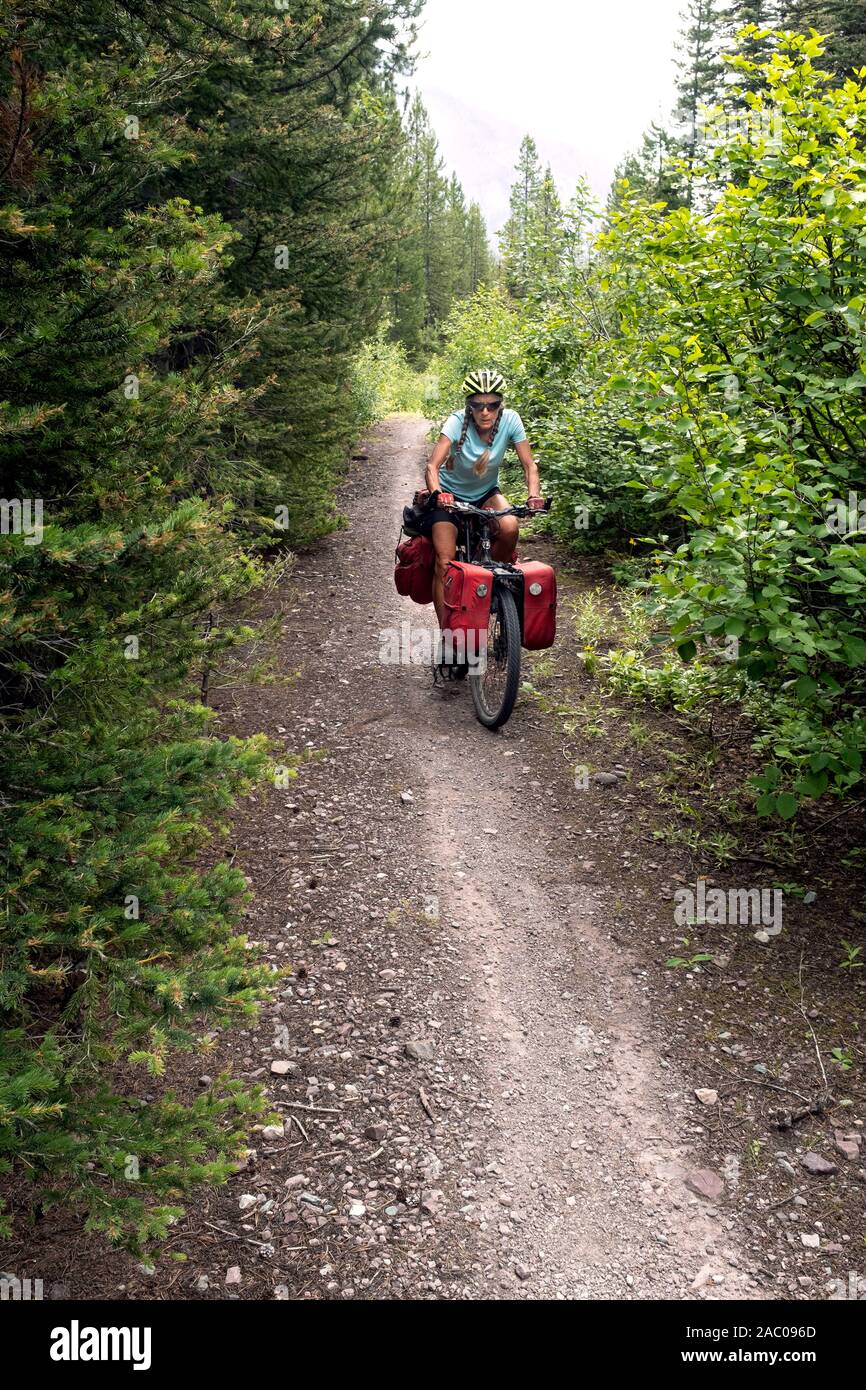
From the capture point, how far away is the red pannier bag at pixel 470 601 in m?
6.66

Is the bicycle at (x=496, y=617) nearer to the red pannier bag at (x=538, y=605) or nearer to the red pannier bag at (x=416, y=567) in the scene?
the red pannier bag at (x=538, y=605)

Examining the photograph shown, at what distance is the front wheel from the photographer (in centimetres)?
662

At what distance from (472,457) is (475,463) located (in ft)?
0.19

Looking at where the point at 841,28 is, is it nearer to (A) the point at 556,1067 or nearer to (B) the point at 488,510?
(B) the point at 488,510

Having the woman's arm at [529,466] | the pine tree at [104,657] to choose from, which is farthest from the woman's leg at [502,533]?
the pine tree at [104,657]

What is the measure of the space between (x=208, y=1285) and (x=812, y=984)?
309cm

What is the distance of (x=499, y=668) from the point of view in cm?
724

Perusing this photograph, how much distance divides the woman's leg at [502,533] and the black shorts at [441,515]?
0.12 ft

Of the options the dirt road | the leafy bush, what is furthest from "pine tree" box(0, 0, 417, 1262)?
the leafy bush

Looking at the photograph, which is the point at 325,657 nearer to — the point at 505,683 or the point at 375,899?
Result: the point at 505,683

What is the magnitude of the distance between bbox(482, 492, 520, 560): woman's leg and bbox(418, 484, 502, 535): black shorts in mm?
37

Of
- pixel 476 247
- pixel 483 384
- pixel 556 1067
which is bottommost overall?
pixel 556 1067

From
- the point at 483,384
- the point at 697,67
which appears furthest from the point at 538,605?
the point at 697,67

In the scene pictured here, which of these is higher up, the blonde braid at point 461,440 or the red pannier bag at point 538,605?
the blonde braid at point 461,440
